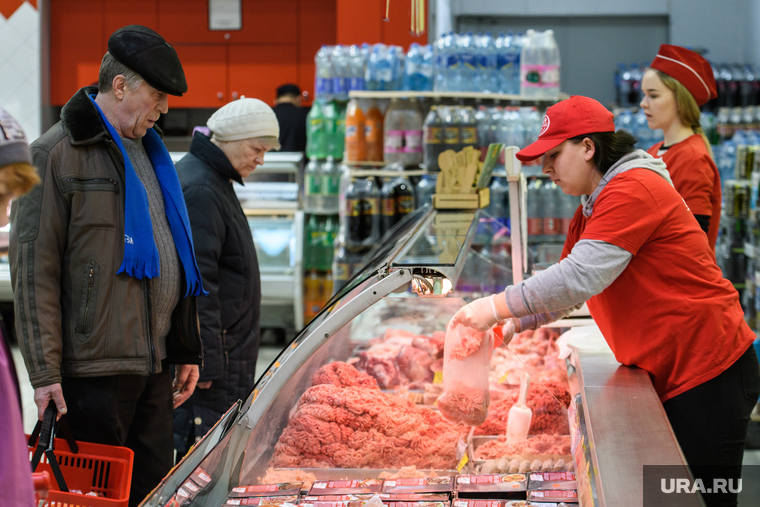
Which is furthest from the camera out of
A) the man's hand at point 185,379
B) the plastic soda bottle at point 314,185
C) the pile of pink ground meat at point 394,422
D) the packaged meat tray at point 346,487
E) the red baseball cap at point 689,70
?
the plastic soda bottle at point 314,185

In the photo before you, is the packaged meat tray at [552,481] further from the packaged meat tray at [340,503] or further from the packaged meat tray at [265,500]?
the packaged meat tray at [265,500]

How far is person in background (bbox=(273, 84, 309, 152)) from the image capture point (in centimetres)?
725

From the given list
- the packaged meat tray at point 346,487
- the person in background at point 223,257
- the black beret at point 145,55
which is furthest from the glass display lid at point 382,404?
the black beret at point 145,55

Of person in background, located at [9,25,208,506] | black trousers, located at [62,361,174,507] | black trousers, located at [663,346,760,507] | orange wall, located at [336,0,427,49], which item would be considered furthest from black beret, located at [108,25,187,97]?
orange wall, located at [336,0,427,49]

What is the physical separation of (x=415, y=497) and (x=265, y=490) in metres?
0.38

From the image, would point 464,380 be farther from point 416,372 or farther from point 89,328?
point 89,328

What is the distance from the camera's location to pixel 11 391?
1094 mm

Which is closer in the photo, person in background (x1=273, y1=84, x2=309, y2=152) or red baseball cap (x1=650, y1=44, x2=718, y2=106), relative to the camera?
red baseball cap (x1=650, y1=44, x2=718, y2=106)

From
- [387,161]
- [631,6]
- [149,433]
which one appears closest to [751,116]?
[631,6]

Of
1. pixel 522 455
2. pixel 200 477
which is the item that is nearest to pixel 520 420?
pixel 522 455

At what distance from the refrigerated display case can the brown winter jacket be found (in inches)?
19.4

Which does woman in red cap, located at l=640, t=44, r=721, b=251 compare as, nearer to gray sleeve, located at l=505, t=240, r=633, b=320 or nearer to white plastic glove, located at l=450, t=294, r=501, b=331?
gray sleeve, located at l=505, t=240, r=633, b=320

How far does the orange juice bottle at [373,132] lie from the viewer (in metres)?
5.99

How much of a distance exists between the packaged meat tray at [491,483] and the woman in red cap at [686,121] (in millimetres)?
1718
